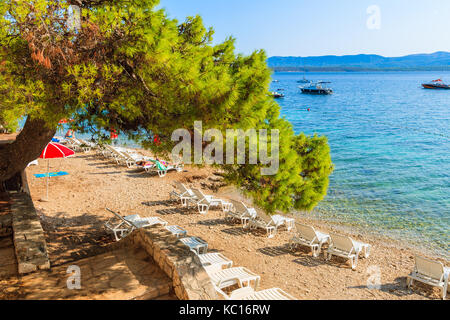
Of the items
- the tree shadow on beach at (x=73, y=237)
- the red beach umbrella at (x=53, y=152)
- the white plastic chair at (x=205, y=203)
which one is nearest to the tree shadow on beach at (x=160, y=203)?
the white plastic chair at (x=205, y=203)

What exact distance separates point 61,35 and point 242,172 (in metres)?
3.93

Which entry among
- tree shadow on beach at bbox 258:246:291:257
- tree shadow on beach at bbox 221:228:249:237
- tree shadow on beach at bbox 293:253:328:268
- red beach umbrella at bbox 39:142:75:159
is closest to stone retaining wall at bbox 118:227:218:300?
tree shadow on beach at bbox 258:246:291:257

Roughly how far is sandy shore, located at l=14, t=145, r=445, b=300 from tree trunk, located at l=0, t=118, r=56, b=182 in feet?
7.25

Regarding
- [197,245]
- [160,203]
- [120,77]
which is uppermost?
[120,77]

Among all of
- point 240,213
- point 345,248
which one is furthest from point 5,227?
point 345,248

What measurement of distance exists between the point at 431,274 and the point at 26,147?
9.95 m

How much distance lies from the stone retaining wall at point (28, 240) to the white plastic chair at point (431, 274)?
26.8 ft

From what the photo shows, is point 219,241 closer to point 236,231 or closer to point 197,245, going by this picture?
point 236,231

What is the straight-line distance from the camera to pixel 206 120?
538 centimetres

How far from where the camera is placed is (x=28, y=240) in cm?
597

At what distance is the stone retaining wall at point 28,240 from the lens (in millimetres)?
5391

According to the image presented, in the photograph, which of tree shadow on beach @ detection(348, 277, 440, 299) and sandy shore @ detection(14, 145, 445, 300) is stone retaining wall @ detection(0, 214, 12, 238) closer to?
sandy shore @ detection(14, 145, 445, 300)

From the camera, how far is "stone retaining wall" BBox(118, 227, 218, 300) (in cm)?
456

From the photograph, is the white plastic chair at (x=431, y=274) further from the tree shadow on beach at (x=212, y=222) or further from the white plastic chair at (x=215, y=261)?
the tree shadow on beach at (x=212, y=222)
